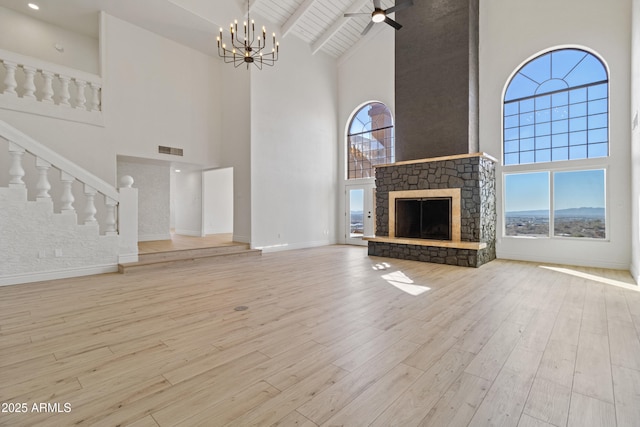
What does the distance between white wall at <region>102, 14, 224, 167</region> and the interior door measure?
416 cm

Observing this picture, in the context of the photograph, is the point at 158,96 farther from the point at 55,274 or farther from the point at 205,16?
the point at 55,274

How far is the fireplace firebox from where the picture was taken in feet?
19.9

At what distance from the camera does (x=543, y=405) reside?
5.30 ft

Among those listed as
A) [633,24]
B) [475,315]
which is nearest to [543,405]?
[475,315]

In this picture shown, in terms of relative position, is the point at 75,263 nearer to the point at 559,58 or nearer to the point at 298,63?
the point at 298,63

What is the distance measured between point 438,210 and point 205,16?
6.54m

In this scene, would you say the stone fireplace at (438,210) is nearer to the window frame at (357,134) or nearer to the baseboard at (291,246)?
the window frame at (357,134)

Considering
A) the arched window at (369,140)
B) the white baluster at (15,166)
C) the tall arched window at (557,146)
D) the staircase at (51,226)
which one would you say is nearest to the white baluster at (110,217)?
the staircase at (51,226)

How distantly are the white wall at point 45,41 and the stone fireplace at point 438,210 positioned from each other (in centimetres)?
706

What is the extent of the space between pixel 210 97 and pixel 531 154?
7893 mm

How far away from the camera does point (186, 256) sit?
Answer: 5.99 metres

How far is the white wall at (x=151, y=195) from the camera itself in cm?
750

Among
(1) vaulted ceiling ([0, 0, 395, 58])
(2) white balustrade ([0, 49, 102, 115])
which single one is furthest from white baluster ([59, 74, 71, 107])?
(1) vaulted ceiling ([0, 0, 395, 58])

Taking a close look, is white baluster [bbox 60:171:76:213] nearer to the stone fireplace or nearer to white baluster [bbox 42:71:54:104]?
white baluster [bbox 42:71:54:104]
